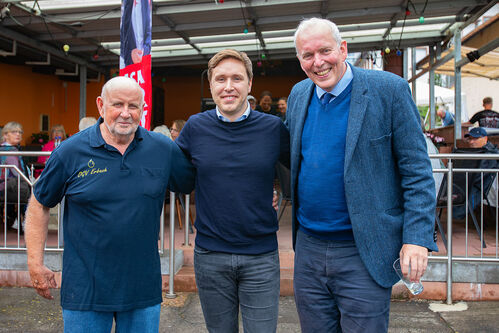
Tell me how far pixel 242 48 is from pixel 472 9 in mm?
4560

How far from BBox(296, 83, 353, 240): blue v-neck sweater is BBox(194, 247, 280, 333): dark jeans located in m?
0.35

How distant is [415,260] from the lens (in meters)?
1.83

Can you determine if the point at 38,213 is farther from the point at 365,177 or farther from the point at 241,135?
the point at 365,177

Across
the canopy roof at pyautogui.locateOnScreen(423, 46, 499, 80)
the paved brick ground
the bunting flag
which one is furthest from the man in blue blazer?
the canopy roof at pyautogui.locateOnScreen(423, 46, 499, 80)

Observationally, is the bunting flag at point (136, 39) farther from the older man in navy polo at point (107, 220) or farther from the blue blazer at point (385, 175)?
the blue blazer at point (385, 175)

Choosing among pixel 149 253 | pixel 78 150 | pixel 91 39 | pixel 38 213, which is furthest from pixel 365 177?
pixel 91 39

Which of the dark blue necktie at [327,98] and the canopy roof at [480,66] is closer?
the dark blue necktie at [327,98]

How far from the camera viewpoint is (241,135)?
7.28ft

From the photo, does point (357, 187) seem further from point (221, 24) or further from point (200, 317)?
point (221, 24)

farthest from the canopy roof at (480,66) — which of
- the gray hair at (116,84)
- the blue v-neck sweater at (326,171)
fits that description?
the gray hair at (116,84)

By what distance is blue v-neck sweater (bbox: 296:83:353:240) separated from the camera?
6.49 ft

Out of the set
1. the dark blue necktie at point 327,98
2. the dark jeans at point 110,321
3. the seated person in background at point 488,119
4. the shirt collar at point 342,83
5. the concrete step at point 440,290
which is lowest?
the concrete step at point 440,290

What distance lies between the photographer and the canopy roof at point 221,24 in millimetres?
7078

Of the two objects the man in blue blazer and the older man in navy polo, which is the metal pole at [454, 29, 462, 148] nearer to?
the man in blue blazer
